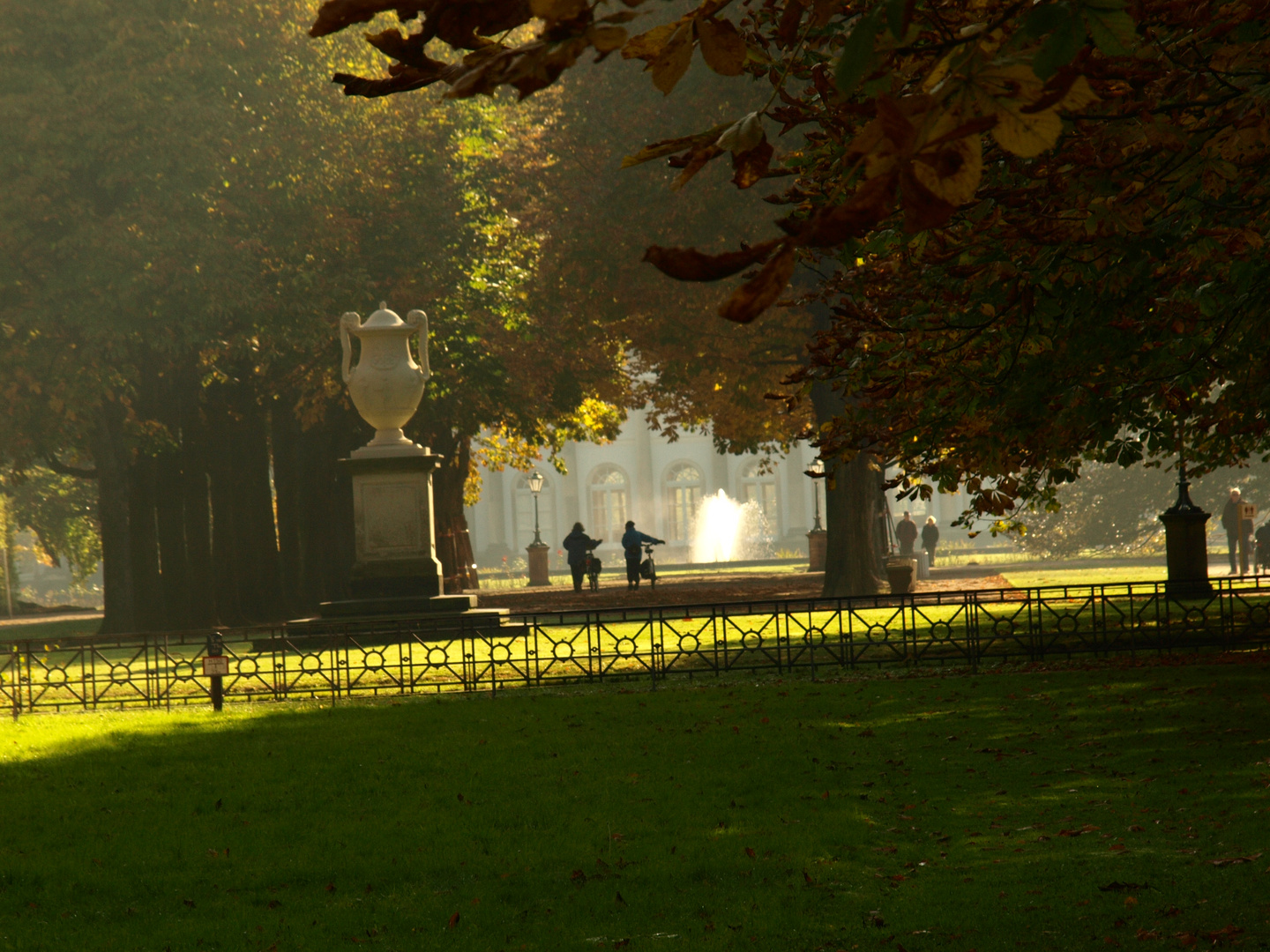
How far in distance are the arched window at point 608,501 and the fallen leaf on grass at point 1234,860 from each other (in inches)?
2737

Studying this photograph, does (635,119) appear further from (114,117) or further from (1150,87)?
(1150,87)

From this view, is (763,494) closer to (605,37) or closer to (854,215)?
(605,37)

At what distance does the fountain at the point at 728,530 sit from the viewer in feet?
230

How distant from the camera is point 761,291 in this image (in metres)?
1.89

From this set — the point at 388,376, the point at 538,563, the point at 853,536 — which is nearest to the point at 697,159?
the point at 388,376

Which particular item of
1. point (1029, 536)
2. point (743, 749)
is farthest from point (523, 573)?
point (743, 749)

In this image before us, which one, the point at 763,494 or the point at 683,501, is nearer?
the point at 763,494

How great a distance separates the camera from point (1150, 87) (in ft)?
17.4

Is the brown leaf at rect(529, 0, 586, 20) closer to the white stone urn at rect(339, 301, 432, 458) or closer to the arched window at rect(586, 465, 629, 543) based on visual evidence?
the white stone urn at rect(339, 301, 432, 458)

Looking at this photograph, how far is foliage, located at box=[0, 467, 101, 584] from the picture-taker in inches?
1610

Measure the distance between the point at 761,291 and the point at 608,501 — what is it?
74.5m

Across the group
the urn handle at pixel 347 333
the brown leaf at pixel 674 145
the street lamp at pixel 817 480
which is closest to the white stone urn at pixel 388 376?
the urn handle at pixel 347 333

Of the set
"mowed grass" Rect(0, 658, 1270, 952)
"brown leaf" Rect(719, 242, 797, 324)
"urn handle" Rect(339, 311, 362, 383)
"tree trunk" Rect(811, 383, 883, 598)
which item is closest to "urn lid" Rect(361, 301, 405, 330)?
"urn handle" Rect(339, 311, 362, 383)

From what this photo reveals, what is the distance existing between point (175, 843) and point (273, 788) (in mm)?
1445
